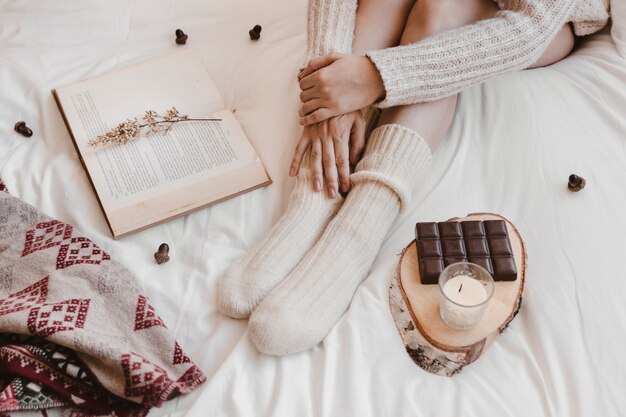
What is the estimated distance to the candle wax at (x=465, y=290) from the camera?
73 cm

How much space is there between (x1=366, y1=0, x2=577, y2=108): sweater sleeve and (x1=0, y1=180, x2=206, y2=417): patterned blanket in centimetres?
50

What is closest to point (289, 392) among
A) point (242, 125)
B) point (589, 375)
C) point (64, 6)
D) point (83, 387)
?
point (83, 387)

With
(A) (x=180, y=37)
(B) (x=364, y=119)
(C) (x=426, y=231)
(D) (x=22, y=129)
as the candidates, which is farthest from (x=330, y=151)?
(D) (x=22, y=129)

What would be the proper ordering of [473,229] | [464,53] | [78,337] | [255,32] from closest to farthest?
[78,337] < [473,229] < [464,53] < [255,32]

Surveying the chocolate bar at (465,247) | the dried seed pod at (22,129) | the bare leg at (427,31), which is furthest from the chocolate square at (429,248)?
the dried seed pod at (22,129)

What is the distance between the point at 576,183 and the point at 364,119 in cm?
36

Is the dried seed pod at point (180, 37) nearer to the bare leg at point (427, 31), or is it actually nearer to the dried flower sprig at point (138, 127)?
the dried flower sprig at point (138, 127)

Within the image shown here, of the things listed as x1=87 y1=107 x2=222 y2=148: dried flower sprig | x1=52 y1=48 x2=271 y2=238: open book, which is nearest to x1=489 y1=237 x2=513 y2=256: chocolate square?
x1=52 y1=48 x2=271 y2=238: open book

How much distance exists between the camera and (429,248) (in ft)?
2.67

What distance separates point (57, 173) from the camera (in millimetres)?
999

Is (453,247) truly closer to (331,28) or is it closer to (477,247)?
(477,247)

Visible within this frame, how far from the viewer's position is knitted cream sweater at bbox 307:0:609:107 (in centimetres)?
93

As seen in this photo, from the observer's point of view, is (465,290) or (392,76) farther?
(392,76)

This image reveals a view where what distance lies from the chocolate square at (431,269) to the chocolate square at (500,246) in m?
0.07
